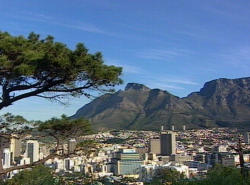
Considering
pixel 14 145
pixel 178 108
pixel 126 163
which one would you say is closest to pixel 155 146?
pixel 126 163

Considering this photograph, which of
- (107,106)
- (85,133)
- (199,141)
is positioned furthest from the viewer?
(107,106)

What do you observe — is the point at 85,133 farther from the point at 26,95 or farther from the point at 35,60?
the point at 35,60

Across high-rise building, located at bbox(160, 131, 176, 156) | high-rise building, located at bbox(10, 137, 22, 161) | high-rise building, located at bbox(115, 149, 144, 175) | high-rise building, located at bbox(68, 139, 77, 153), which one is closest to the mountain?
high-rise building, located at bbox(160, 131, 176, 156)

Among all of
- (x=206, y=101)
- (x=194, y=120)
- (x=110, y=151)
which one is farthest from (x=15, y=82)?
(x=206, y=101)

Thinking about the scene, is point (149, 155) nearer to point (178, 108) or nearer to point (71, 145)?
point (71, 145)

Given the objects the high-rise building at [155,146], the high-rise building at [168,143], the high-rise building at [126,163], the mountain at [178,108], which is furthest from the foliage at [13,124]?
the mountain at [178,108]

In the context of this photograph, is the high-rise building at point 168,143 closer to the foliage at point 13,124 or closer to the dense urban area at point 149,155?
the dense urban area at point 149,155
